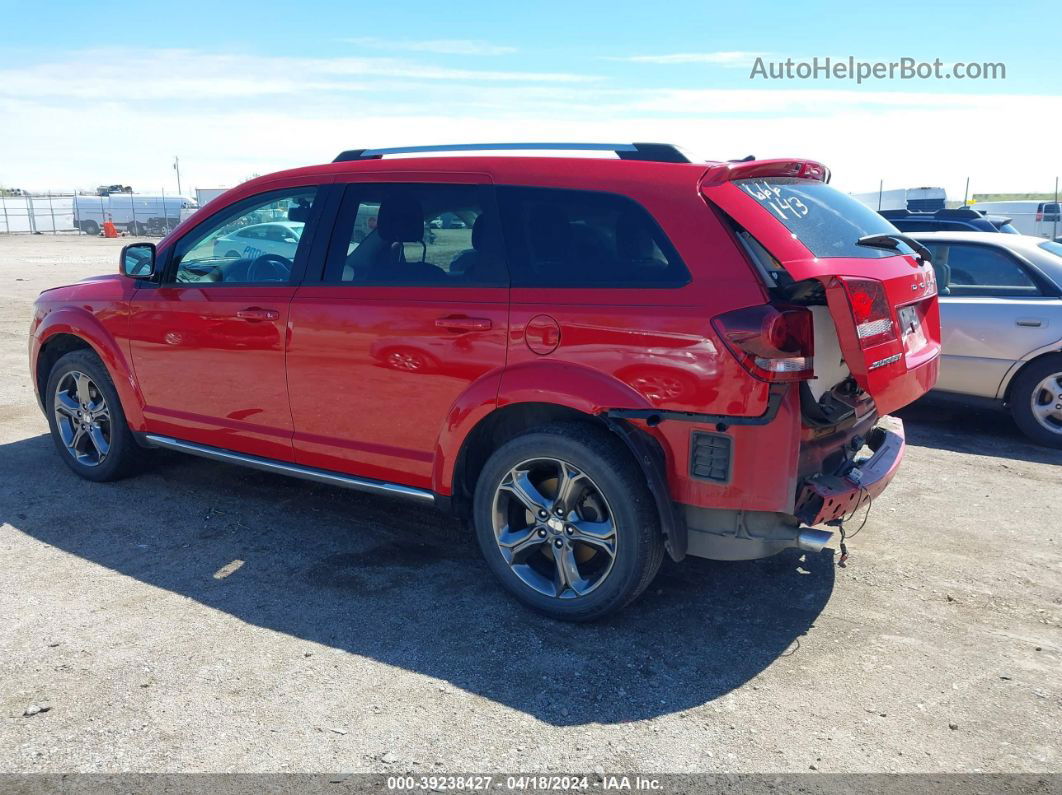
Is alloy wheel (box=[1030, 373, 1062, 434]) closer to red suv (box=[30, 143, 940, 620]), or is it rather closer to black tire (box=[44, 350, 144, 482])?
red suv (box=[30, 143, 940, 620])

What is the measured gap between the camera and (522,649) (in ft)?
12.5

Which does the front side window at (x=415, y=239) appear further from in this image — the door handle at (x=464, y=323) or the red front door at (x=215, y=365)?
the red front door at (x=215, y=365)

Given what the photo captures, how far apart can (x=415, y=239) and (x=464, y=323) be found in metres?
0.63

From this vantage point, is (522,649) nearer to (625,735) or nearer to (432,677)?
(432,677)

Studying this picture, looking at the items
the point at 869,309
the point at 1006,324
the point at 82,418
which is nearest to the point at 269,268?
the point at 82,418

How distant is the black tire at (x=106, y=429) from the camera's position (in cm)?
571

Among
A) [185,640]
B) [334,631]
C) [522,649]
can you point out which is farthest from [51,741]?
[522,649]

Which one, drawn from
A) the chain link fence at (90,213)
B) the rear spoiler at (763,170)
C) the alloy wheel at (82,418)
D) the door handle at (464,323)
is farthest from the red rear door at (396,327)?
the chain link fence at (90,213)

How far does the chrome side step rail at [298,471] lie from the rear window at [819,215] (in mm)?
2043

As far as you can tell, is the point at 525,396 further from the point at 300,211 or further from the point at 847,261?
the point at 300,211

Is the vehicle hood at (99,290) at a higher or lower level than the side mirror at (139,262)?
lower

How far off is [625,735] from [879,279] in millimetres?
2074

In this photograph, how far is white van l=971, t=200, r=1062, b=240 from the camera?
84.8 feet

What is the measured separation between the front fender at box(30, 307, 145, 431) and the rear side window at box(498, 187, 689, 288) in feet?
9.10
